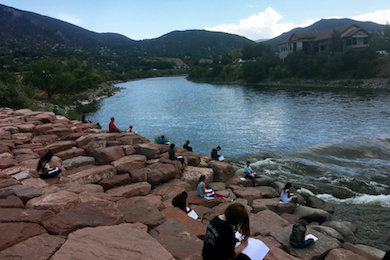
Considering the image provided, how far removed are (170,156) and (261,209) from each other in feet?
13.7

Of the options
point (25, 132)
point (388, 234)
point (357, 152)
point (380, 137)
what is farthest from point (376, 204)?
point (25, 132)

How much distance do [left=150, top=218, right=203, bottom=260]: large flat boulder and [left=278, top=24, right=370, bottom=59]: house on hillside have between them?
75.2m

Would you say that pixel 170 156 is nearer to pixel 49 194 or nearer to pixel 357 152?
pixel 49 194

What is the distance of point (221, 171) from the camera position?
12344 millimetres

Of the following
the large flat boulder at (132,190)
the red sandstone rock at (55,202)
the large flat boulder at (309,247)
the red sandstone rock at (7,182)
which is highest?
the red sandstone rock at (7,182)

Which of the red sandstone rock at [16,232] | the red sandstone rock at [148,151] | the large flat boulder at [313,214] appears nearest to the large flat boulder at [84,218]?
the red sandstone rock at [16,232]

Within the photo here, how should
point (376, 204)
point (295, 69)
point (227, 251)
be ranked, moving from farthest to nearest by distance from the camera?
point (295, 69) < point (376, 204) < point (227, 251)

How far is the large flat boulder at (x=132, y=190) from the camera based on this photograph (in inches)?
322

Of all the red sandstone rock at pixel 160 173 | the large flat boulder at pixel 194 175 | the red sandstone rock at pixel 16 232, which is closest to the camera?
the red sandstone rock at pixel 16 232

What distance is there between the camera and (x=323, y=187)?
12.4 m

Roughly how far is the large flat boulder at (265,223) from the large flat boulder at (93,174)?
16.6 feet

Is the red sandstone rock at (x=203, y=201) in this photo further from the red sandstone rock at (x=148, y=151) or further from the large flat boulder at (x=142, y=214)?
the large flat boulder at (x=142, y=214)

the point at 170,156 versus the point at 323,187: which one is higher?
the point at 170,156

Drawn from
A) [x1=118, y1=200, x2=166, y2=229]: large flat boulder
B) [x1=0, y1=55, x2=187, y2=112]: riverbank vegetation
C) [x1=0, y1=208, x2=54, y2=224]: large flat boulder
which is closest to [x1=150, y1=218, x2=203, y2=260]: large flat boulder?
[x1=118, y1=200, x2=166, y2=229]: large flat boulder
